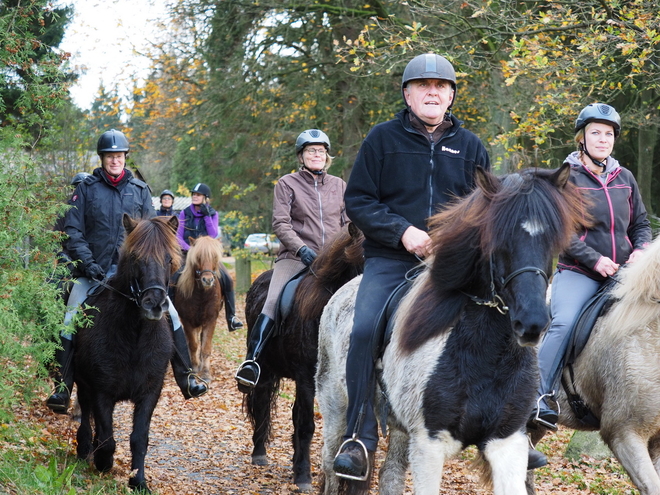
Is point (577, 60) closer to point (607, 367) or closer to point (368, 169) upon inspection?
point (607, 367)

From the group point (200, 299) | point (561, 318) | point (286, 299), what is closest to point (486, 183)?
point (561, 318)

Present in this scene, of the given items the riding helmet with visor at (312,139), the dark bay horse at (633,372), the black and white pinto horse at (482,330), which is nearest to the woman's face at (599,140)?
the dark bay horse at (633,372)

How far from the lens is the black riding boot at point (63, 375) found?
21.9 ft

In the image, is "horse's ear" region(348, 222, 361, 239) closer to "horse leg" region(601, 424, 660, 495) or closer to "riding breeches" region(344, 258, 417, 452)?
"riding breeches" region(344, 258, 417, 452)

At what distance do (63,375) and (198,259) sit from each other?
20.2ft

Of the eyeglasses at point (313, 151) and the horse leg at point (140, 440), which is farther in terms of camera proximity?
the eyeglasses at point (313, 151)

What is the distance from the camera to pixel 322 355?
5.49 m

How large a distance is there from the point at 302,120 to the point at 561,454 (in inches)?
484

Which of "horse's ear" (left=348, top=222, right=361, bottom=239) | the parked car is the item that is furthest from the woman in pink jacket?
the parked car

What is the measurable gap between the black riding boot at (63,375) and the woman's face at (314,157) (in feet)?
9.52

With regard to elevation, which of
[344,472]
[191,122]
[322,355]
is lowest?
[344,472]

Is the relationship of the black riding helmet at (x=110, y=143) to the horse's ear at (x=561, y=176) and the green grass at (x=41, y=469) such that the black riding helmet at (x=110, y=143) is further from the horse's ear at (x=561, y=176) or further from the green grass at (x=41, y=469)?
the horse's ear at (x=561, y=176)

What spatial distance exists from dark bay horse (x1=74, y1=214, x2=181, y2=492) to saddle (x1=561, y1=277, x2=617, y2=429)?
338 cm

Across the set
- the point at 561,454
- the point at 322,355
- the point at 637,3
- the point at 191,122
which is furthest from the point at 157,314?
the point at 191,122
